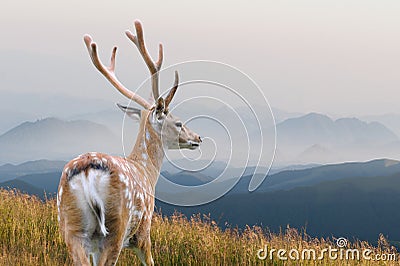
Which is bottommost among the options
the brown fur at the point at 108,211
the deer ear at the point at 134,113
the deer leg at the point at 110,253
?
the deer leg at the point at 110,253

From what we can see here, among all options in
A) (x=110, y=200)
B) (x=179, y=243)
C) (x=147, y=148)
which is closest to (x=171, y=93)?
(x=147, y=148)

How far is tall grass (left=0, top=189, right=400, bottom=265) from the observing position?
279 inches

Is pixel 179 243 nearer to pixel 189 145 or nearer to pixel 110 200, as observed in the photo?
pixel 189 145

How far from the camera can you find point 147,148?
596cm

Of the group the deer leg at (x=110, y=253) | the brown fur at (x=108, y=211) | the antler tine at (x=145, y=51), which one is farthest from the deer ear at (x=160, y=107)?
the deer leg at (x=110, y=253)

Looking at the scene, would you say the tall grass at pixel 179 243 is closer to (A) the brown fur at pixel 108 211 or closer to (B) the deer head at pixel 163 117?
(B) the deer head at pixel 163 117

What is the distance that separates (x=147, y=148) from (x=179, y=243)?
6.79ft

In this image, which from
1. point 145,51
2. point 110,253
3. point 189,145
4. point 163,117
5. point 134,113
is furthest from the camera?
point 145,51

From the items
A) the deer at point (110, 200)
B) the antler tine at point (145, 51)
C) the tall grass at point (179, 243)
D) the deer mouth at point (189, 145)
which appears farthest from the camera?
the tall grass at point (179, 243)

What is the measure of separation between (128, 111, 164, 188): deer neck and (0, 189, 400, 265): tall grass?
1382 mm

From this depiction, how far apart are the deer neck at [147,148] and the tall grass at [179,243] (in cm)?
138

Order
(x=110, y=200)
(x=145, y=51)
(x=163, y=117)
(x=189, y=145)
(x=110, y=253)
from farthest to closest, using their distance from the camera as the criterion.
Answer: (x=145, y=51) < (x=189, y=145) < (x=163, y=117) < (x=110, y=253) < (x=110, y=200)

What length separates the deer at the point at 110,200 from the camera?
15.0 ft

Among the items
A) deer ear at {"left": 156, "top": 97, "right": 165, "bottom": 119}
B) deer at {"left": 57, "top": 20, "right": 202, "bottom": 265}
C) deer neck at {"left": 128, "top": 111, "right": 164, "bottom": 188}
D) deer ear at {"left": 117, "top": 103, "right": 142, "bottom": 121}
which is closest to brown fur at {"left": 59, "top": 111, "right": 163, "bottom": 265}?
deer at {"left": 57, "top": 20, "right": 202, "bottom": 265}
